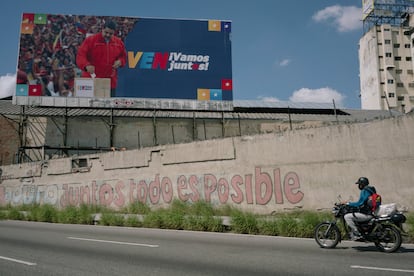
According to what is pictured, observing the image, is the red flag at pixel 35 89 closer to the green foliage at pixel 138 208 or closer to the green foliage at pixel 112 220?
the green foliage at pixel 138 208

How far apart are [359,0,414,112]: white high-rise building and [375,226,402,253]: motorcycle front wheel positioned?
206 feet

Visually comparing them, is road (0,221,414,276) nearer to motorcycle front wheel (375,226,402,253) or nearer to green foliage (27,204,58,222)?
motorcycle front wheel (375,226,402,253)

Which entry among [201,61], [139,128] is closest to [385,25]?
[201,61]

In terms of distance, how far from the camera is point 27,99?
30453 millimetres

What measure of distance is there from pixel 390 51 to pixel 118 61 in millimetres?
53649

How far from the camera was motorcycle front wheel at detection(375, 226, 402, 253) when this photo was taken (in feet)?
25.8

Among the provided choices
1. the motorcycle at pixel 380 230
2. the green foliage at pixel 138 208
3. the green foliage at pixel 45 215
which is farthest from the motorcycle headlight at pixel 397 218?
the green foliage at pixel 45 215

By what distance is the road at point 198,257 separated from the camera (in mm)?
6199

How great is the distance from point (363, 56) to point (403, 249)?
6971cm

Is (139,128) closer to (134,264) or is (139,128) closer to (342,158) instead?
(342,158)

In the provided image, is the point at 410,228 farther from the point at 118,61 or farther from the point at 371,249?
the point at 118,61

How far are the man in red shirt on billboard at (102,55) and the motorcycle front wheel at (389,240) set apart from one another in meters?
26.4

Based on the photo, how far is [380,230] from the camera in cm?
818

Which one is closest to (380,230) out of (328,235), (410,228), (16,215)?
(328,235)
